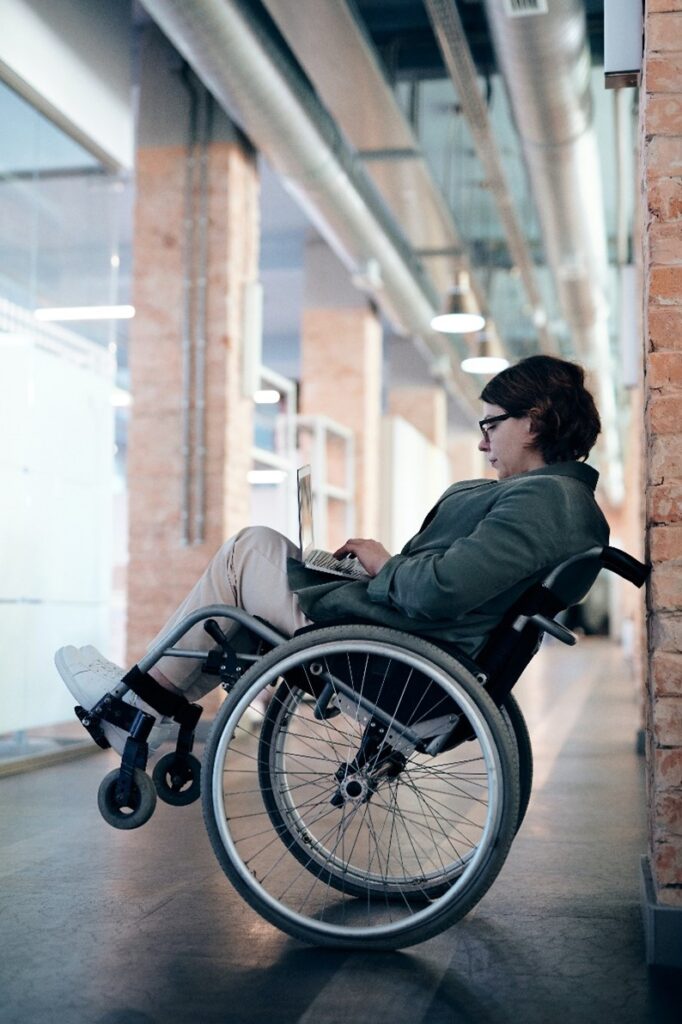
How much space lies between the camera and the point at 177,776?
250 centimetres

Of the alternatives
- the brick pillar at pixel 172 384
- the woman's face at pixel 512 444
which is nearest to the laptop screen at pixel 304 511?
the woman's face at pixel 512 444

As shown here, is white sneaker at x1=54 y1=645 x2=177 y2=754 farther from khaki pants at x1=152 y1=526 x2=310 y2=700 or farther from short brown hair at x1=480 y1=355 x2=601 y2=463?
short brown hair at x1=480 y1=355 x2=601 y2=463

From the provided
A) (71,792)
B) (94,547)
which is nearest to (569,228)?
(94,547)

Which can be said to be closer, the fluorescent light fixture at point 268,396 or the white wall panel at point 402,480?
the fluorescent light fixture at point 268,396

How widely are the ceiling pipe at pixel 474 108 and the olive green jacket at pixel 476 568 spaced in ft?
9.71

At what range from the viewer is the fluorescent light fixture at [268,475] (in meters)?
7.76

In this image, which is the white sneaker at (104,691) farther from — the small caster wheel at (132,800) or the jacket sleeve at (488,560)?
the jacket sleeve at (488,560)

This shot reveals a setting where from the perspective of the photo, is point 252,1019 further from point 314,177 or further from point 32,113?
point 314,177

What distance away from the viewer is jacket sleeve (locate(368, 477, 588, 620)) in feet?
7.00

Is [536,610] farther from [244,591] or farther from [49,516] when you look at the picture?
[49,516]

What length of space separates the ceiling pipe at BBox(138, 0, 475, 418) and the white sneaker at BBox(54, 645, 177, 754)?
2875 mm

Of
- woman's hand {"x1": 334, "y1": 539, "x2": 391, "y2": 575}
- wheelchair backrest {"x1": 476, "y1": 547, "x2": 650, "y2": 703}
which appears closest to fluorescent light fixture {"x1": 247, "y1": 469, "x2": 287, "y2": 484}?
woman's hand {"x1": 334, "y1": 539, "x2": 391, "y2": 575}

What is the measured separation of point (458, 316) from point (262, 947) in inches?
245

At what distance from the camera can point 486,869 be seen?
2.05 m
